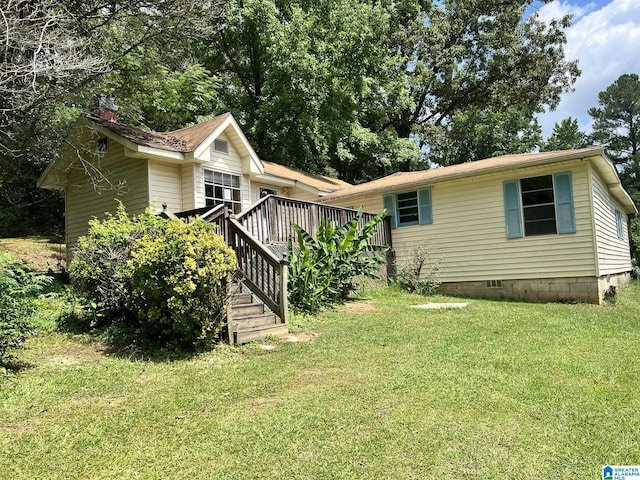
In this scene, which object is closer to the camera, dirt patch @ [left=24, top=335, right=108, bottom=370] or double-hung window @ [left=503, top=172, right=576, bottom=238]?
dirt patch @ [left=24, top=335, right=108, bottom=370]

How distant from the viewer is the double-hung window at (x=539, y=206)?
10.9 metres

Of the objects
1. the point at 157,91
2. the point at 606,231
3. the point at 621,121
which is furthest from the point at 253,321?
the point at 621,121

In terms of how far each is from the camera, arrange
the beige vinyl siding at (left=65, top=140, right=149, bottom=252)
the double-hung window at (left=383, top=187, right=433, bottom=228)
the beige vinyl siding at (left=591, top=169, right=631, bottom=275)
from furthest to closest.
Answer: the double-hung window at (left=383, top=187, right=433, bottom=228) → the beige vinyl siding at (left=65, top=140, right=149, bottom=252) → the beige vinyl siding at (left=591, top=169, right=631, bottom=275)

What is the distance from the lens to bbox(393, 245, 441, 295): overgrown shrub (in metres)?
12.4

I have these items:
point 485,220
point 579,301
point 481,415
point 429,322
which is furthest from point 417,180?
point 481,415

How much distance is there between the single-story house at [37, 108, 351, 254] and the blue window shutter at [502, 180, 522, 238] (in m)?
7.36

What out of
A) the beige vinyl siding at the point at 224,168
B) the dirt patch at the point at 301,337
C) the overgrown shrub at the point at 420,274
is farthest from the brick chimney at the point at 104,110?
the overgrown shrub at the point at 420,274

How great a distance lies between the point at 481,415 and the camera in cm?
356

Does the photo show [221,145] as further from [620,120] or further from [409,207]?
[620,120]

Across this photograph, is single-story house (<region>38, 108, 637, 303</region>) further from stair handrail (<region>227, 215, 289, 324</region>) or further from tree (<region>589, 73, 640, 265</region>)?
tree (<region>589, 73, 640, 265</region>)

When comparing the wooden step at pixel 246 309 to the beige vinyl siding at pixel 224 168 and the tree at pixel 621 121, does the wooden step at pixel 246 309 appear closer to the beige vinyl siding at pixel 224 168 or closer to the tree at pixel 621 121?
the beige vinyl siding at pixel 224 168

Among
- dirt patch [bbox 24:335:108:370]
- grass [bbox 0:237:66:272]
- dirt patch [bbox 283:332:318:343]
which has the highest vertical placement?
grass [bbox 0:237:66:272]

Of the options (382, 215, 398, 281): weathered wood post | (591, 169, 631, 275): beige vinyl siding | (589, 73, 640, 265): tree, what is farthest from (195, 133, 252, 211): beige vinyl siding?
(589, 73, 640, 265): tree
